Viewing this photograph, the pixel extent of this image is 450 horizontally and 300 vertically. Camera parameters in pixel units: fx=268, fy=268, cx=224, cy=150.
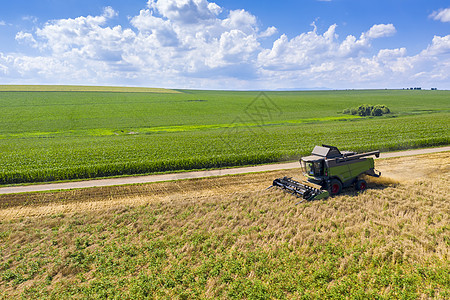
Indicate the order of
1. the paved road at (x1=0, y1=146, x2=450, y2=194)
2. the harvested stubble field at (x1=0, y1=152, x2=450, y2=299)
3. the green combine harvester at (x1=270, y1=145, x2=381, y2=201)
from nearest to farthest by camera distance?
the harvested stubble field at (x1=0, y1=152, x2=450, y2=299), the green combine harvester at (x1=270, y1=145, x2=381, y2=201), the paved road at (x1=0, y1=146, x2=450, y2=194)

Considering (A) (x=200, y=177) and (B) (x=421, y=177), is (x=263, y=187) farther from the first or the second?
(B) (x=421, y=177)

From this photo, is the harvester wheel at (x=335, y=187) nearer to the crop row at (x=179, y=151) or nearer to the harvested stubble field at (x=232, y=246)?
the harvested stubble field at (x=232, y=246)

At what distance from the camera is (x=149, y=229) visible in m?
14.3

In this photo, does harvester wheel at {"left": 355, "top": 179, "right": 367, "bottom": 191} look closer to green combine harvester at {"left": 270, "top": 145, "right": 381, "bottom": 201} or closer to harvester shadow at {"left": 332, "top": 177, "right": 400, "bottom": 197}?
green combine harvester at {"left": 270, "top": 145, "right": 381, "bottom": 201}

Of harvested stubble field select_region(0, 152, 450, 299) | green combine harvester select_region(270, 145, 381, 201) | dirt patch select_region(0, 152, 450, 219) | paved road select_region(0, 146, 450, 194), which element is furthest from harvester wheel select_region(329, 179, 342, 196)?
paved road select_region(0, 146, 450, 194)

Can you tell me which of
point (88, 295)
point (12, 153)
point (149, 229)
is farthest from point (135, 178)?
point (12, 153)

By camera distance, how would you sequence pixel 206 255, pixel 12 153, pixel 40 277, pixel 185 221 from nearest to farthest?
pixel 40 277 < pixel 206 255 < pixel 185 221 < pixel 12 153

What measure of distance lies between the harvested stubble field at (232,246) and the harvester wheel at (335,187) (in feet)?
1.72

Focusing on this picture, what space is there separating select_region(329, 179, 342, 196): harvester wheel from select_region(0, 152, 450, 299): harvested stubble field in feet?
1.72

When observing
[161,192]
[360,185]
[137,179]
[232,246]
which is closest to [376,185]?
[360,185]

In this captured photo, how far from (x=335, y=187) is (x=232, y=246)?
863cm

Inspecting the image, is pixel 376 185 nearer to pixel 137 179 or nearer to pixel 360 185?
pixel 360 185

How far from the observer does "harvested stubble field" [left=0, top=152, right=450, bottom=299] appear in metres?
9.73

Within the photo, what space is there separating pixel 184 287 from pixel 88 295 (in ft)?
11.3
